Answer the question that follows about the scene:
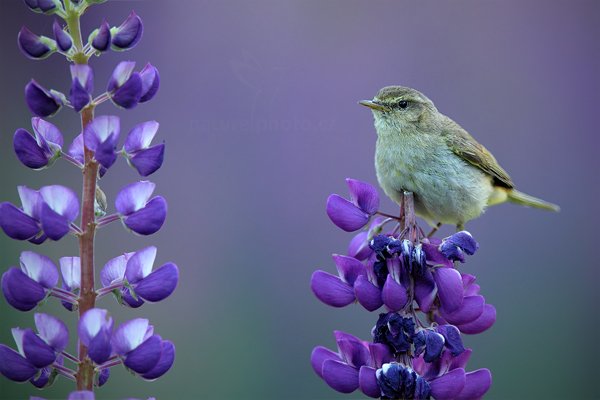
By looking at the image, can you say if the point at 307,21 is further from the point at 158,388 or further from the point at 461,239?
the point at 461,239

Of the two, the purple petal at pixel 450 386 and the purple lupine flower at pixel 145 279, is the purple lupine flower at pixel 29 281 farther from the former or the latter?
the purple petal at pixel 450 386

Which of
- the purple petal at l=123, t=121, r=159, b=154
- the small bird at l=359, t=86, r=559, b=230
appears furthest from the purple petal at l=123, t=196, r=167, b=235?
the small bird at l=359, t=86, r=559, b=230

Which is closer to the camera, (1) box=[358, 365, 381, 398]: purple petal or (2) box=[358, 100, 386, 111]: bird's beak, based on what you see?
(1) box=[358, 365, 381, 398]: purple petal

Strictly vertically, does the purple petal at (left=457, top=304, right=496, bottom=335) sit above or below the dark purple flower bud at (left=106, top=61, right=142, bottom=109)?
below

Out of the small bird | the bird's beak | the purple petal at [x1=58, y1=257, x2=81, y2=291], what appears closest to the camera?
the purple petal at [x1=58, y1=257, x2=81, y2=291]

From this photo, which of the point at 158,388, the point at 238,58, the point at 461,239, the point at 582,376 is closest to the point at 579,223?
the point at 582,376

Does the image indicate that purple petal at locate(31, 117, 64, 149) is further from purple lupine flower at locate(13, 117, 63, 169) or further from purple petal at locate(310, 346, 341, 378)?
purple petal at locate(310, 346, 341, 378)

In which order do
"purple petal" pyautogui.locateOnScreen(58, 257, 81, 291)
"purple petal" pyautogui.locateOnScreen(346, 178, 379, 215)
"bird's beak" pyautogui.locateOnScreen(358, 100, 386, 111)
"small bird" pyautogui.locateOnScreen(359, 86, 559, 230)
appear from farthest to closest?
"bird's beak" pyautogui.locateOnScreen(358, 100, 386, 111) → "small bird" pyautogui.locateOnScreen(359, 86, 559, 230) → "purple petal" pyautogui.locateOnScreen(346, 178, 379, 215) → "purple petal" pyautogui.locateOnScreen(58, 257, 81, 291)

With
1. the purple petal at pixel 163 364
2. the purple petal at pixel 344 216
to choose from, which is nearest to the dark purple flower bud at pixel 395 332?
the purple petal at pixel 344 216
